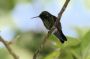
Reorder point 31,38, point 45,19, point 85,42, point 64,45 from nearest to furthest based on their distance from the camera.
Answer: point 85,42
point 64,45
point 45,19
point 31,38

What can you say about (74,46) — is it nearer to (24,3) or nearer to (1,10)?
(24,3)

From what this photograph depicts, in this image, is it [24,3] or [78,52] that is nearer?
[78,52]

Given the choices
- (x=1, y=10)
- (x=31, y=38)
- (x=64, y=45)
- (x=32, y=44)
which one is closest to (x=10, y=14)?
(x=1, y=10)

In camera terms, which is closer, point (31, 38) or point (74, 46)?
point (74, 46)

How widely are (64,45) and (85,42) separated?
0.52 feet

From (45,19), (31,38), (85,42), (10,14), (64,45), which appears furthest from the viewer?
(10,14)

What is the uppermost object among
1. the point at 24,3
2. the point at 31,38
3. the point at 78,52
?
the point at 78,52

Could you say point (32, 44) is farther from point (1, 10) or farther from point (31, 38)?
point (1, 10)

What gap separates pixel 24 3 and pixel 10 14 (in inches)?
16.9

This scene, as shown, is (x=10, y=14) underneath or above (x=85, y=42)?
underneath

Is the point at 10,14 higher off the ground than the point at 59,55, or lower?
lower

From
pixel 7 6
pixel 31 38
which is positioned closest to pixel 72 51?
pixel 31 38

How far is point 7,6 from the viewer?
4414 mm

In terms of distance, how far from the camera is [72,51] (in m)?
1.62
